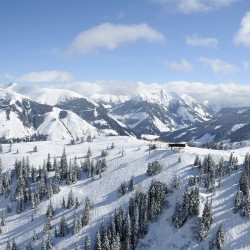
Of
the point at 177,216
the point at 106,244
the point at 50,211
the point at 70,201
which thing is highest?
the point at 70,201

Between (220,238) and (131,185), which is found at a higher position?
(131,185)

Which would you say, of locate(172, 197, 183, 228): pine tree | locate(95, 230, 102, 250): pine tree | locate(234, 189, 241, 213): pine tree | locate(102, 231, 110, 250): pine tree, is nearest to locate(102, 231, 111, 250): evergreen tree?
locate(102, 231, 110, 250): pine tree

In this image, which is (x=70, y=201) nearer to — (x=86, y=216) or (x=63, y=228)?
(x=86, y=216)

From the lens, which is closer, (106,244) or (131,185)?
(106,244)

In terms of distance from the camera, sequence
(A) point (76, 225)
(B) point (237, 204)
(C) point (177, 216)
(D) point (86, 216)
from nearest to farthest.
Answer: (B) point (237, 204), (C) point (177, 216), (A) point (76, 225), (D) point (86, 216)

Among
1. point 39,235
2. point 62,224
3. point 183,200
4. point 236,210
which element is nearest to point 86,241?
point 62,224

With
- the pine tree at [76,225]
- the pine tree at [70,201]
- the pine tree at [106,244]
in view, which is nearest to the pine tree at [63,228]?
the pine tree at [76,225]

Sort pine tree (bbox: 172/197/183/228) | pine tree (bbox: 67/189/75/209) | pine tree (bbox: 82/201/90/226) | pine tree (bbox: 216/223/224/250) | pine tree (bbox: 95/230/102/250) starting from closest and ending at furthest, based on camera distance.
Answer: pine tree (bbox: 216/223/224/250) → pine tree (bbox: 95/230/102/250) → pine tree (bbox: 172/197/183/228) → pine tree (bbox: 82/201/90/226) → pine tree (bbox: 67/189/75/209)

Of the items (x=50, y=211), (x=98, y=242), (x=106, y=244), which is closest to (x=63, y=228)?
(x=50, y=211)

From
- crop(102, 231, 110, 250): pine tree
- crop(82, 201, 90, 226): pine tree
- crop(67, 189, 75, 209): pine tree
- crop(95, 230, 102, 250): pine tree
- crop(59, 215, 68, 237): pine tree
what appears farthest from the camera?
crop(67, 189, 75, 209): pine tree

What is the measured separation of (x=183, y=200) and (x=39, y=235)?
234 ft

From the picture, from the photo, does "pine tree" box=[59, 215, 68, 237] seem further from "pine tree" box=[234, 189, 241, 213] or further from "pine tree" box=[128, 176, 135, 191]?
"pine tree" box=[234, 189, 241, 213]

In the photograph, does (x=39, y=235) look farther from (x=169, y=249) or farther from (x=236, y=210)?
(x=236, y=210)

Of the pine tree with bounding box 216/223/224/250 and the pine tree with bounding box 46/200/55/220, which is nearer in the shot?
the pine tree with bounding box 216/223/224/250
